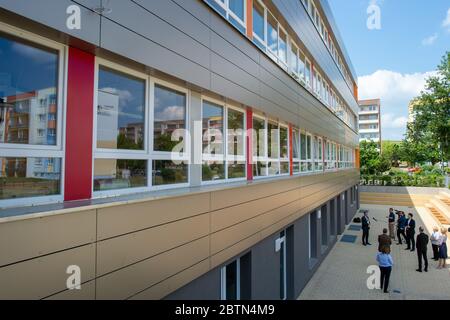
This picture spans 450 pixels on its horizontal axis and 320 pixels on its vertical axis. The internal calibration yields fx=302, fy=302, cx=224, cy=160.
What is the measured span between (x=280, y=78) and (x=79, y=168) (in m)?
7.32

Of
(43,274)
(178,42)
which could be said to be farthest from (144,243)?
(178,42)

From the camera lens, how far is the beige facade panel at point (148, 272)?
3.09m

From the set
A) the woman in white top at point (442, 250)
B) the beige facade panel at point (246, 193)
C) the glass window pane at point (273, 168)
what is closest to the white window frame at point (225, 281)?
the beige facade panel at point (246, 193)

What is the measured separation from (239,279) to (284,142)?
5.05 m

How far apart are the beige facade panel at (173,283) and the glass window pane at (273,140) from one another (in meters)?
4.90

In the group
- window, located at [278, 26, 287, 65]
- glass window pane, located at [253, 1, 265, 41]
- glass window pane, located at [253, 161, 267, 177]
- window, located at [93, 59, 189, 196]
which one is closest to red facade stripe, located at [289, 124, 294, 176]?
window, located at [278, 26, 287, 65]

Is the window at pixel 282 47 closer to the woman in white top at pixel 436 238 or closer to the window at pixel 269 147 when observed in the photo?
the window at pixel 269 147

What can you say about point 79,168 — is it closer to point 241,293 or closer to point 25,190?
point 25,190

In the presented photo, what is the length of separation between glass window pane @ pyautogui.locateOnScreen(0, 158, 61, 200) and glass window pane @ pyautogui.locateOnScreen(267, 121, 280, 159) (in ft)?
21.5

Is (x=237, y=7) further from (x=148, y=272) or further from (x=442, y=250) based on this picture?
(x=442, y=250)

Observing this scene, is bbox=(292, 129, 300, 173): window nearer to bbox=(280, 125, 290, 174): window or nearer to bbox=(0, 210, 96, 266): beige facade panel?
bbox=(280, 125, 290, 174): window

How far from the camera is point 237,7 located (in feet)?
22.6

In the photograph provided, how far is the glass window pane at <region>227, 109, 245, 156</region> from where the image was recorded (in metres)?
6.62
